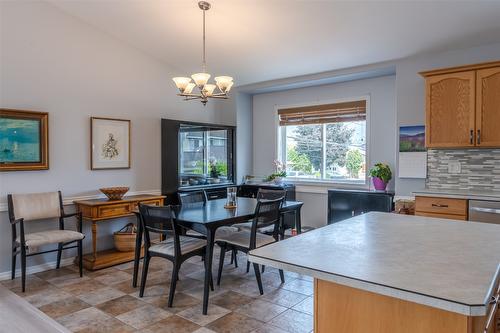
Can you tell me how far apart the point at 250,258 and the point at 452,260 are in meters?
0.77

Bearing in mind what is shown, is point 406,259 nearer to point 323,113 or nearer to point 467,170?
point 467,170

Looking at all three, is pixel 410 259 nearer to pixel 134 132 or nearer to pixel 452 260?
pixel 452 260

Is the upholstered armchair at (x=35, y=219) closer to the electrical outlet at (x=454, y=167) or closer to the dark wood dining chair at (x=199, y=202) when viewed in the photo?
the dark wood dining chair at (x=199, y=202)

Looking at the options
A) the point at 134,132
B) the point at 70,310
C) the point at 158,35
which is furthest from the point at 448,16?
the point at 70,310

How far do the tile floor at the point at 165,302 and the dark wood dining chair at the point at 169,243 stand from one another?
223 mm

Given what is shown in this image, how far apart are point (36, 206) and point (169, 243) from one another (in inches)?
65.2

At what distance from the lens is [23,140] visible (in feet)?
12.4

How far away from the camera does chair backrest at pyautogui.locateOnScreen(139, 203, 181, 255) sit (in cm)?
298

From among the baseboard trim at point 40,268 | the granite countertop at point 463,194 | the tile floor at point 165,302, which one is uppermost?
the granite countertop at point 463,194

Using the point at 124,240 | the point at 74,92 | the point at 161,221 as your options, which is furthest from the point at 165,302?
the point at 74,92

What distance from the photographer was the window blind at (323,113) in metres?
5.27

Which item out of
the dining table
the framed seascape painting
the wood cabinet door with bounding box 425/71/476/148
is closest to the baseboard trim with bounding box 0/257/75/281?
the framed seascape painting

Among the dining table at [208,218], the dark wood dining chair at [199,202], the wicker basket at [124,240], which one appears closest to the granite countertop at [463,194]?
the dining table at [208,218]

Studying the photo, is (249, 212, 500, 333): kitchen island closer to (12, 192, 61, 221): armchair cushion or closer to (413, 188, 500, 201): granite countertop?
(413, 188, 500, 201): granite countertop
